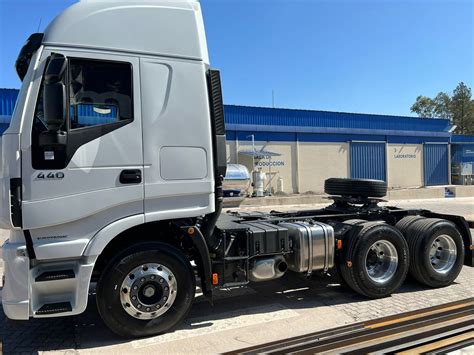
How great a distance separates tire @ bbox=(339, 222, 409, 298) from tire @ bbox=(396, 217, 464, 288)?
31 centimetres

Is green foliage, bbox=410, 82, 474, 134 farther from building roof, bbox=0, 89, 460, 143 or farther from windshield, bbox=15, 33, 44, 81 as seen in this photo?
windshield, bbox=15, 33, 44, 81

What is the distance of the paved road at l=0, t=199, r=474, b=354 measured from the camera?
14.6 ft

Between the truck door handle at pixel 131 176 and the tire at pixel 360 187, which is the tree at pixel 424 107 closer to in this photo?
the tire at pixel 360 187

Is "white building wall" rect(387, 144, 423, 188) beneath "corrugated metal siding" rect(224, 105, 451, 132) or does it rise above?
beneath

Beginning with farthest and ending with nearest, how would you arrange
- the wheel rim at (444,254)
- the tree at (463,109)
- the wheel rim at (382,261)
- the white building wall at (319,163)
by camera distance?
the tree at (463,109) < the white building wall at (319,163) < the wheel rim at (444,254) < the wheel rim at (382,261)

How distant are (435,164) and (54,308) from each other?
37.8 meters

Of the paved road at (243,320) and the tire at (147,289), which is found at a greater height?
the tire at (147,289)

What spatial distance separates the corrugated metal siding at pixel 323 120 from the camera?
2770 centimetres

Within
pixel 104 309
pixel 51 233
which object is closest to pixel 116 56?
pixel 51 233

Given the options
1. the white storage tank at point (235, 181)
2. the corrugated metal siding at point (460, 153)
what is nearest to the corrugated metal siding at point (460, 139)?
the corrugated metal siding at point (460, 153)

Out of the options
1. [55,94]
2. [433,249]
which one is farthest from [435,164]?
[55,94]

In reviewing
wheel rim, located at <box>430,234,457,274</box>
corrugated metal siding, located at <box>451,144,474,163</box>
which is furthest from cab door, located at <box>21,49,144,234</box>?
corrugated metal siding, located at <box>451,144,474,163</box>

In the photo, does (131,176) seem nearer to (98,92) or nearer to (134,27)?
(98,92)

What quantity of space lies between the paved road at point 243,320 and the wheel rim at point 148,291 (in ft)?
1.14
